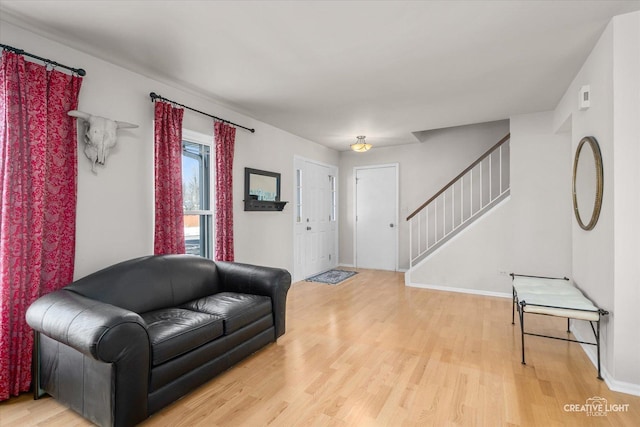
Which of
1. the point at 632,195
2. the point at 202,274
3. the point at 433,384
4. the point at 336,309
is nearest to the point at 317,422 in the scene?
the point at 433,384

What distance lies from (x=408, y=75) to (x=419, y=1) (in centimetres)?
109

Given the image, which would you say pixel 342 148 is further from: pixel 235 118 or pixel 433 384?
pixel 433 384

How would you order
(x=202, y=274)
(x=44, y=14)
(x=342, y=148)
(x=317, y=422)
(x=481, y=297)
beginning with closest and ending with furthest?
(x=317, y=422) < (x=44, y=14) < (x=202, y=274) < (x=481, y=297) < (x=342, y=148)

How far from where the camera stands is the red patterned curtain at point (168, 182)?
2.94 metres

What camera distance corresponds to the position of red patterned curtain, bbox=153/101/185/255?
9.64 feet

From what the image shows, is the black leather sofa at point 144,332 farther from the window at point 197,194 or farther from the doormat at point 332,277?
the doormat at point 332,277

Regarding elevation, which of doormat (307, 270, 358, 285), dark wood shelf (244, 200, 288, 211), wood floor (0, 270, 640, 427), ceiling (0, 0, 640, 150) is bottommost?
wood floor (0, 270, 640, 427)

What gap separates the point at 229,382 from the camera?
2279 mm

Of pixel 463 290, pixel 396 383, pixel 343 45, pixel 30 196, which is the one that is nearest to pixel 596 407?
pixel 396 383

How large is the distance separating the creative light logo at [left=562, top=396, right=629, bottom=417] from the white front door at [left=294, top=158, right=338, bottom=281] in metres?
3.93

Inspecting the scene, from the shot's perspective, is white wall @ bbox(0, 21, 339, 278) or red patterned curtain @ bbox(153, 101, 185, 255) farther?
red patterned curtain @ bbox(153, 101, 185, 255)

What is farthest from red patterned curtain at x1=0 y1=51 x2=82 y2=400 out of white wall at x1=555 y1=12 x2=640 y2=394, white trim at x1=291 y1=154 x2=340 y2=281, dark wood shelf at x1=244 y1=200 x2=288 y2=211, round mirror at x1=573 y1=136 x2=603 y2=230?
round mirror at x1=573 y1=136 x2=603 y2=230

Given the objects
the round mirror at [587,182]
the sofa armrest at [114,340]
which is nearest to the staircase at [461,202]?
the round mirror at [587,182]

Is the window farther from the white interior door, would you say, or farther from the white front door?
the white interior door
